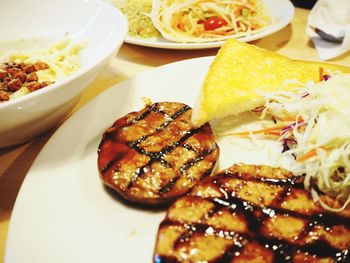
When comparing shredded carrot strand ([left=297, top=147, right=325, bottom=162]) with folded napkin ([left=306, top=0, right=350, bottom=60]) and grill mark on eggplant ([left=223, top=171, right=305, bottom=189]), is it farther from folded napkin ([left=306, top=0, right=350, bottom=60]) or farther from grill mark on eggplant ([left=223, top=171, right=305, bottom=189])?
folded napkin ([left=306, top=0, right=350, bottom=60])

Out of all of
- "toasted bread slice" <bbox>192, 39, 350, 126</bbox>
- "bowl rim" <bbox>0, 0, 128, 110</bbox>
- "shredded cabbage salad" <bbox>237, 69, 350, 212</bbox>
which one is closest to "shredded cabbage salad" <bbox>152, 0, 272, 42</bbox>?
"toasted bread slice" <bbox>192, 39, 350, 126</bbox>

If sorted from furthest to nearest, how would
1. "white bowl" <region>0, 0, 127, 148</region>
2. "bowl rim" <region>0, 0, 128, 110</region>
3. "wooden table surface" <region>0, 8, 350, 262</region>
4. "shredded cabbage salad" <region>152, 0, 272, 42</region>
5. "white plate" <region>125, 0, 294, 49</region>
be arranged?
"shredded cabbage salad" <region>152, 0, 272, 42</region>, "white plate" <region>125, 0, 294, 49</region>, "wooden table surface" <region>0, 8, 350, 262</region>, "white bowl" <region>0, 0, 127, 148</region>, "bowl rim" <region>0, 0, 128, 110</region>

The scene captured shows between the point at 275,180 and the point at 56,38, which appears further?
the point at 56,38

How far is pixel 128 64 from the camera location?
298 centimetres

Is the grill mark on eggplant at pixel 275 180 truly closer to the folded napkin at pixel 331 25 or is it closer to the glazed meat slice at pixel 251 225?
the glazed meat slice at pixel 251 225

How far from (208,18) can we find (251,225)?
2.57 m

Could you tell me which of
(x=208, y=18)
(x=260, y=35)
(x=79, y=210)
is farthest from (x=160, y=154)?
(x=208, y=18)

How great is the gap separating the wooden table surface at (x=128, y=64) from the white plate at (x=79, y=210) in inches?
9.9

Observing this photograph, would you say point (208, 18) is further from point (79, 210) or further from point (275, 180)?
point (79, 210)

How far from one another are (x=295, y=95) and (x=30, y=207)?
4.94 feet

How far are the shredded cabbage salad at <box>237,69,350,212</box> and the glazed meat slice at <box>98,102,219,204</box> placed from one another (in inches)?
15.7

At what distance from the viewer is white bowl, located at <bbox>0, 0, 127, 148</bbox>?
1.64m

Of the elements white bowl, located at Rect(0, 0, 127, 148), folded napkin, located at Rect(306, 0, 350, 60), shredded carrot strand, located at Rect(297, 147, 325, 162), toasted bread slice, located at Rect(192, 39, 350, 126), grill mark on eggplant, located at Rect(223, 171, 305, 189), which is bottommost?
folded napkin, located at Rect(306, 0, 350, 60)

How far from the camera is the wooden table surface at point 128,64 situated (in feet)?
6.40
